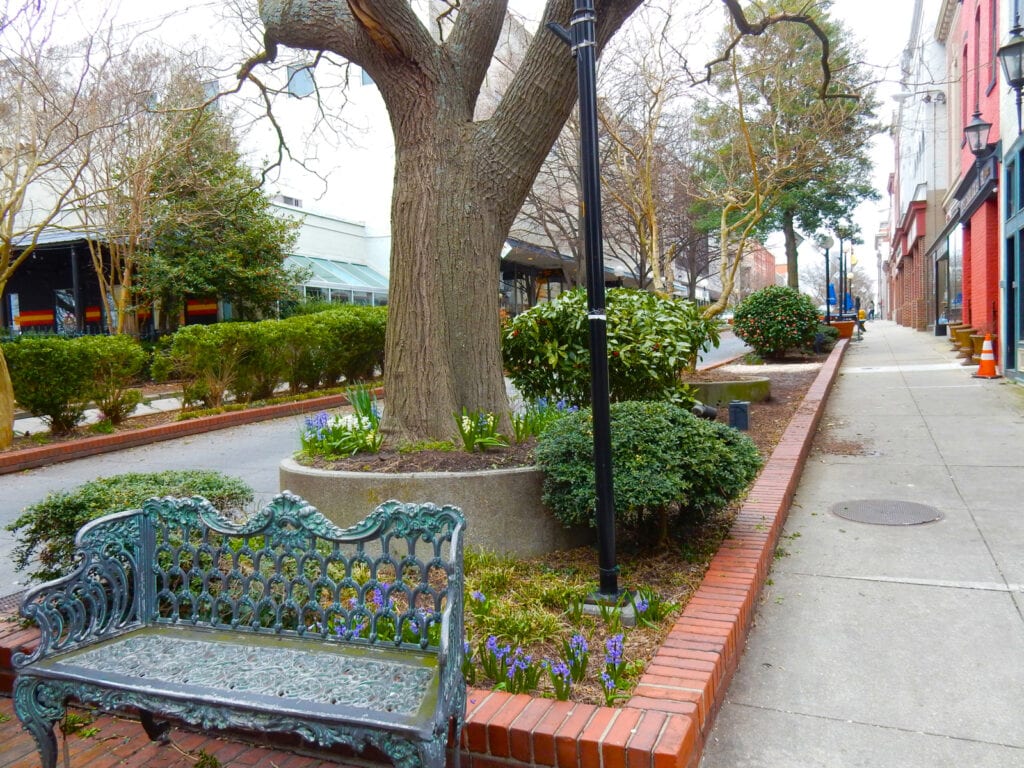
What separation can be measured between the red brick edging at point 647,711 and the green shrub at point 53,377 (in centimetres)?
791

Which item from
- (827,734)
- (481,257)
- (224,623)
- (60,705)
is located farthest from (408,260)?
(827,734)

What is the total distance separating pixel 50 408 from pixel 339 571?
27.0 ft

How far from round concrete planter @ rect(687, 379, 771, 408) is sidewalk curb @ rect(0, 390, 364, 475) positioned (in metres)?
6.88

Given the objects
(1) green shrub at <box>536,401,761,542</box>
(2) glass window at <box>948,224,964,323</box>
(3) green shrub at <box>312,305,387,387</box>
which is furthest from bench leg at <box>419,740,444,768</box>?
(2) glass window at <box>948,224,964,323</box>

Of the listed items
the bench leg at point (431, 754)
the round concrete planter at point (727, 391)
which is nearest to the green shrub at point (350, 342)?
the round concrete planter at point (727, 391)

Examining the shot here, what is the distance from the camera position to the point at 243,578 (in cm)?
323

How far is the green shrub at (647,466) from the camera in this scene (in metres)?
4.30

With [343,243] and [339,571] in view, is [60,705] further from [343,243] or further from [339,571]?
[343,243]

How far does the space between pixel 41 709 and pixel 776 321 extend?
58.6 feet

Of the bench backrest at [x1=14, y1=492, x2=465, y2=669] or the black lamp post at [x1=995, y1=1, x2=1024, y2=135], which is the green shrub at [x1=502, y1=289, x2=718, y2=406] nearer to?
the bench backrest at [x1=14, y1=492, x2=465, y2=669]

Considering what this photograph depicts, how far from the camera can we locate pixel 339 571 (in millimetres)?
4508

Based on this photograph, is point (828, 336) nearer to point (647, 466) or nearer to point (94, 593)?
point (647, 466)

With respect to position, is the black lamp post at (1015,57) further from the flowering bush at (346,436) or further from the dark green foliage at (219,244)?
the dark green foliage at (219,244)

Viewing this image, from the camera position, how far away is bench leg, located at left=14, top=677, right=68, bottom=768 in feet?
9.32
